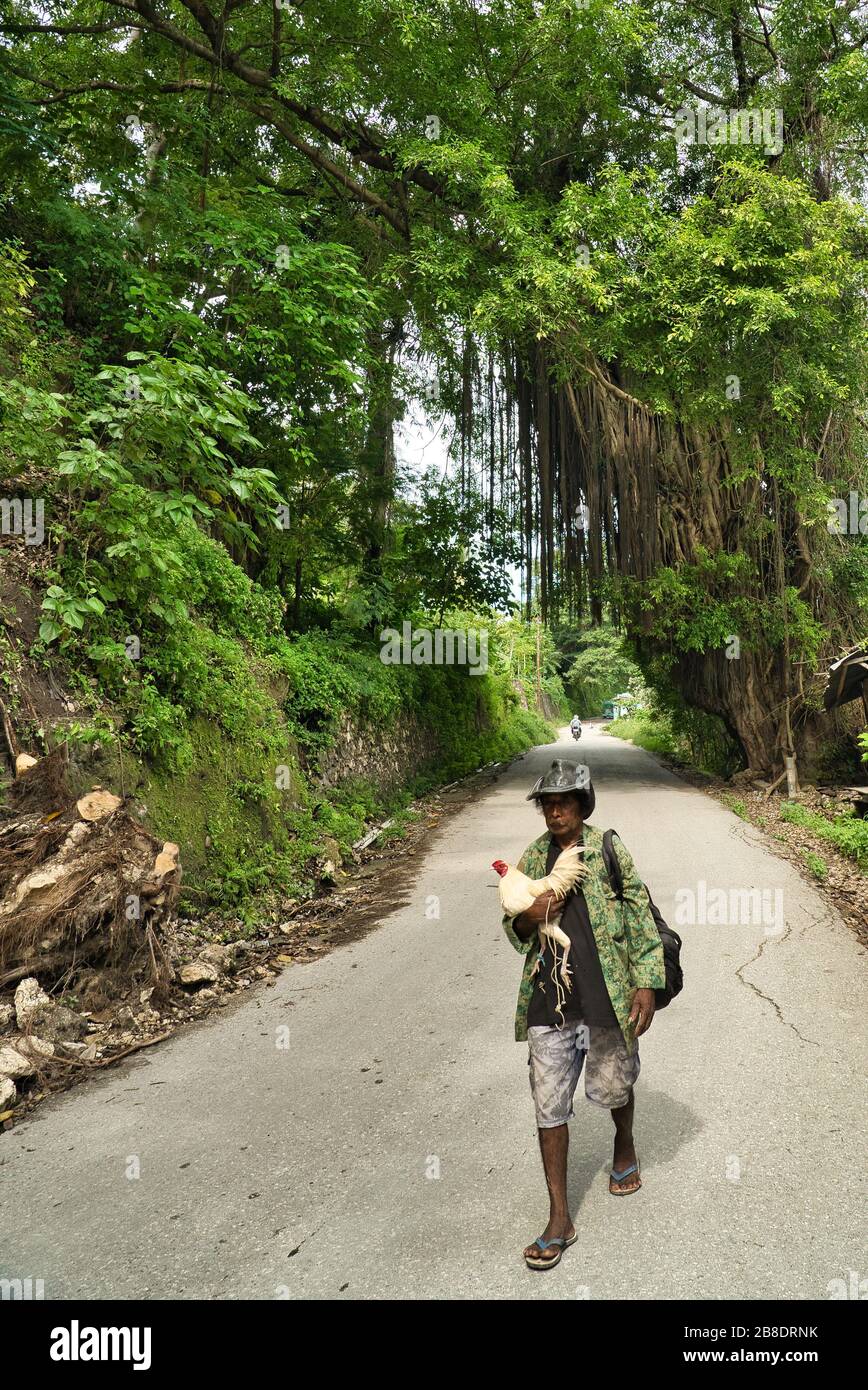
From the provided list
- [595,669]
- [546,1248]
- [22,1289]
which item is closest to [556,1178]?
[546,1248]

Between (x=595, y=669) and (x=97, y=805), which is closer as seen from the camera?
(x=97, y=805)

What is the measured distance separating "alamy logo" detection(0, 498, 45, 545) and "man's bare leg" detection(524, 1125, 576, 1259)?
556 centimetres

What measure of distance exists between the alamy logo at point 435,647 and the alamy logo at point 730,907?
7.73 metres

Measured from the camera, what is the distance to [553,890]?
9.41 feet

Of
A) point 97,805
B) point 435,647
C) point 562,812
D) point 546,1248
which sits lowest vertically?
point 546,1248

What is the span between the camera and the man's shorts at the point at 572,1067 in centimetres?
279

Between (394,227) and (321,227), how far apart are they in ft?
4.31

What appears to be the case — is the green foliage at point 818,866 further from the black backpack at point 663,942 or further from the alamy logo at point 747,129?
the alamy logo at point 747,129

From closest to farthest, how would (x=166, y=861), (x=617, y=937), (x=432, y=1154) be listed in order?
(x=617, y=937) < (x=432, y=1154) < (x=166, y=861)

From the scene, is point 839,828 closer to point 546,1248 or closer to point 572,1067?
point 572,1067

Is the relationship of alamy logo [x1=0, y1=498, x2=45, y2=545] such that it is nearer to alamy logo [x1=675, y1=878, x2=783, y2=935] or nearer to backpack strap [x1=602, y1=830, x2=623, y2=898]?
backpack strap [x1=602, y1=830, x2=623, y2=898]

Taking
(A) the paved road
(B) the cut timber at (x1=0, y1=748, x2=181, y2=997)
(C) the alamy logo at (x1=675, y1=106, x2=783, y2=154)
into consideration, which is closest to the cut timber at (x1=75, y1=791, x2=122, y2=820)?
(B) the cut timber at (x1=0, y1=748, x2=181, y2=997)

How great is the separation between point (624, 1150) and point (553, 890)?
3.63 ft

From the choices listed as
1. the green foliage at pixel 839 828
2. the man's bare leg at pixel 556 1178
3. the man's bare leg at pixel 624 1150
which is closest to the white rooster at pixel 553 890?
the man's bare leg at pixel 556 1178
